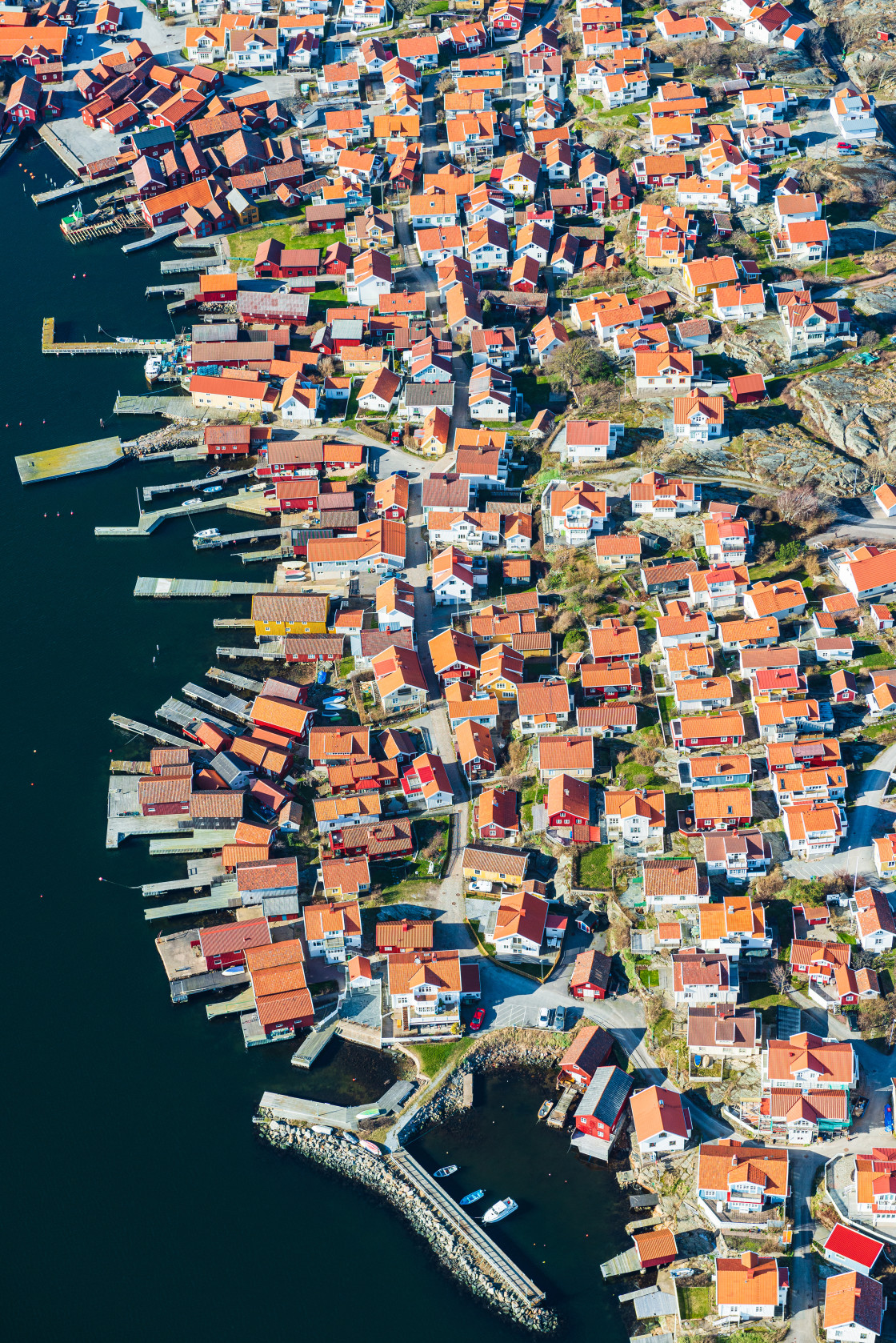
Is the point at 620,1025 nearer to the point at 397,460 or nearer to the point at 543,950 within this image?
the point at 543,950

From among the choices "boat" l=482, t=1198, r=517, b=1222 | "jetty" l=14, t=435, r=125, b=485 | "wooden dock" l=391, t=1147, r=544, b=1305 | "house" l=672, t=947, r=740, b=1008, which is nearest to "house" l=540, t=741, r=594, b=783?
"house" l=672, t=947, r=740, b=1008

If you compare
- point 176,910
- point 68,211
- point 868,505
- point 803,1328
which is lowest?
point 803,1328

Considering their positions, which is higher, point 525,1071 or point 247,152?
point 247,152

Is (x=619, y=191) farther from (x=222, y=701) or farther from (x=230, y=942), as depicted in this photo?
(x=230, y=942)

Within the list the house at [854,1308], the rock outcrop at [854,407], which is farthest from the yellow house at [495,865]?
the rock outcrop at [854,407]

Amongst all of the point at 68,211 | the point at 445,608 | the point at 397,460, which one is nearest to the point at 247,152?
the point at 68,211

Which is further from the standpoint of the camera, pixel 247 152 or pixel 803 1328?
pixel 247 152

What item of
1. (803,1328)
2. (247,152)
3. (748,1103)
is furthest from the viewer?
(247,152)

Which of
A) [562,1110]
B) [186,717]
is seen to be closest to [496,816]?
[562,1110]

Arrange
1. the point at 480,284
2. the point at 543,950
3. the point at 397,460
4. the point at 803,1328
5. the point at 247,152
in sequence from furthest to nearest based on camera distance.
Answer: the point at 247,152 → the point at 480,284 → the point at 397,460 → the point at 543,950 → the point at 803,1328
